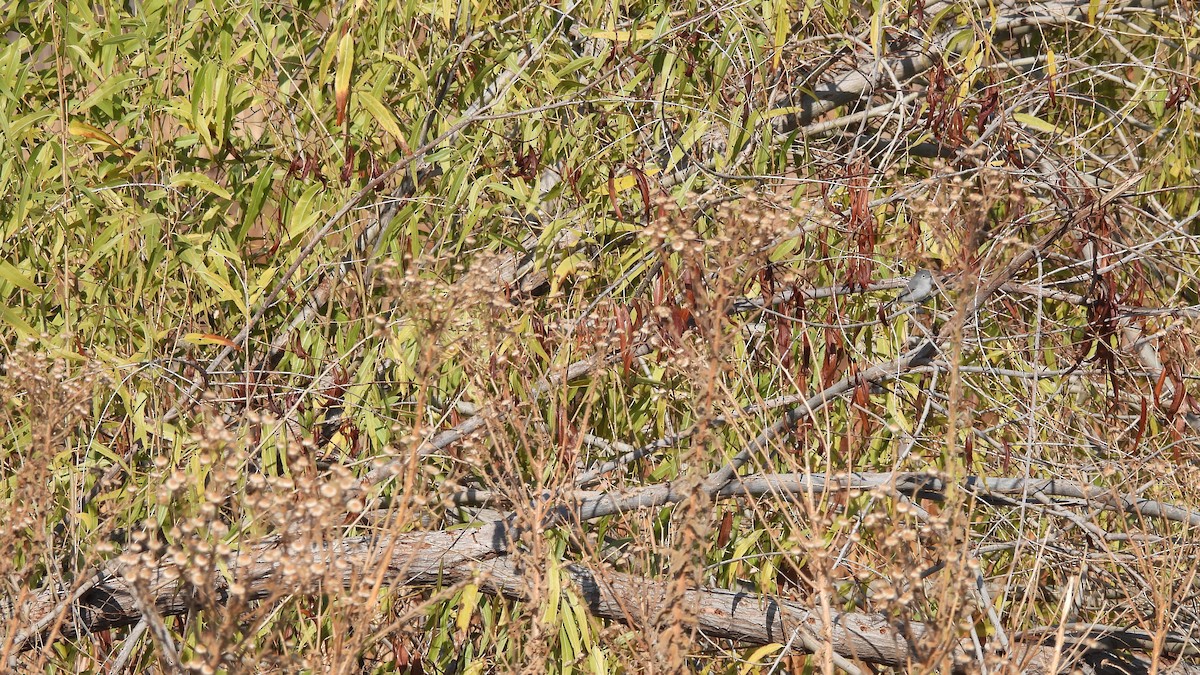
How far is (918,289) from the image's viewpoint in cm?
220

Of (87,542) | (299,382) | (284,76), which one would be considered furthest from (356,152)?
(87,542)

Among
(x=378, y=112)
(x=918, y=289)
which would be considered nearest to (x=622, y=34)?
(x=378, y=112)

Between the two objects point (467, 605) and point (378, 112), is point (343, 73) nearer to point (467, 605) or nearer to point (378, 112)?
point (378, 112)

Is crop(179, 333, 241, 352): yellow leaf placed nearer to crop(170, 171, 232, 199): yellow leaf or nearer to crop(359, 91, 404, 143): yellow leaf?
crop(170, 171, 232, 199): yellow leaf

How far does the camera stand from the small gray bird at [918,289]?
2.19 metres

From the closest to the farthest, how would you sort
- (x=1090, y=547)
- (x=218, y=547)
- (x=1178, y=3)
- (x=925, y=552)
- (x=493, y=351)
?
(x=218, y=547), (x=493, y=351), (x=925, y=552), (x=1090, y=547), (x=1178, y=3)

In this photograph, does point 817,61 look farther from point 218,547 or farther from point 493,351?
point 218,547

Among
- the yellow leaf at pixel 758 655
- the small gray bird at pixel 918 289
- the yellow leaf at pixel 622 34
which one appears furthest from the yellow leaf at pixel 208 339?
the small gray bird at pixel 918 289

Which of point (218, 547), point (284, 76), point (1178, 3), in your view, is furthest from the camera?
point (1178, 3)

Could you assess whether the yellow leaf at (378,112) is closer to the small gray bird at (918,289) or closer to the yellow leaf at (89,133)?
the yellow leaf at (89,133)

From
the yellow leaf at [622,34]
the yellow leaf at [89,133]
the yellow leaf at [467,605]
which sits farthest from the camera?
the yellow leaf at [622,34]

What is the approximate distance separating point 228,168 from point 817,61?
4.35 ft

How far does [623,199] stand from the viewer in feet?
7.55

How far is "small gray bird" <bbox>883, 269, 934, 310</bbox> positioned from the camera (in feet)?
7.20
